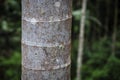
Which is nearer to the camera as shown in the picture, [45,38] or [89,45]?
[45,38]

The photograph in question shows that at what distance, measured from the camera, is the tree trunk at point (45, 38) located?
0.91 meters

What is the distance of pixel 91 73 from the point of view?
4.09m

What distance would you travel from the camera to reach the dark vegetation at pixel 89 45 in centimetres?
335

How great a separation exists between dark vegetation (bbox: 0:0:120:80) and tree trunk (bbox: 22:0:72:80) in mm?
1906

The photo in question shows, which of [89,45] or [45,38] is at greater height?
[45,38]

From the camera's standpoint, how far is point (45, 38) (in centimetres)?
92

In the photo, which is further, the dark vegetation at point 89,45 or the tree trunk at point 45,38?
the dark vegetation at point 89,45

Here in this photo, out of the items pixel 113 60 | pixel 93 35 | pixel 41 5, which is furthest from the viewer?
pixel 93 35

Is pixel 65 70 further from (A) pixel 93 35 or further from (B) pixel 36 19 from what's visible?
(A) pixel 93 35

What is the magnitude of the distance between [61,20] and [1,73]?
3.33 meters

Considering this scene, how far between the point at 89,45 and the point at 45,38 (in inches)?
155

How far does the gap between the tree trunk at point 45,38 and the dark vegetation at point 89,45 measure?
1.91m

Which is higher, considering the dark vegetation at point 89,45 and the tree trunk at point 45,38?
the tree trunk at point 45,38

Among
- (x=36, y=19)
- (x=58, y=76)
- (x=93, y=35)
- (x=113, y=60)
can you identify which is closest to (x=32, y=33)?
(x=36, y=19)
